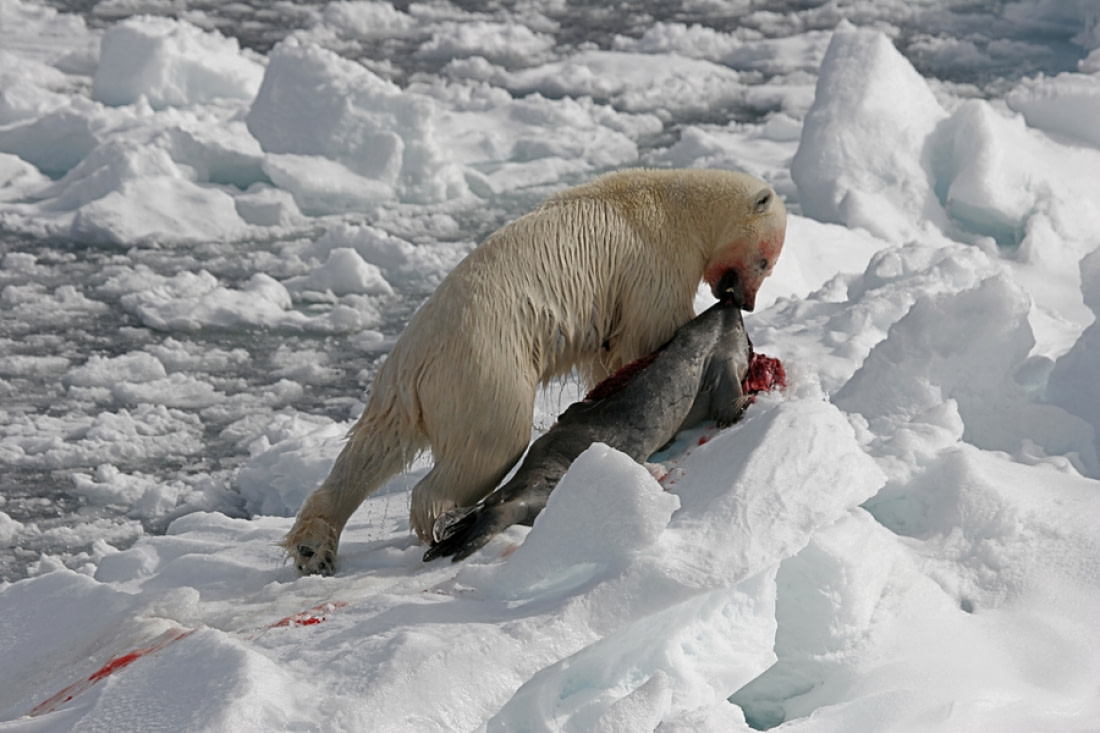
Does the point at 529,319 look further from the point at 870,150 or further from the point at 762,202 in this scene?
the point at 870,150

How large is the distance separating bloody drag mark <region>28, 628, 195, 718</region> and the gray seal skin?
31.9 inches

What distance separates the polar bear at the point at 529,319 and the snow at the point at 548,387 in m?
0.26

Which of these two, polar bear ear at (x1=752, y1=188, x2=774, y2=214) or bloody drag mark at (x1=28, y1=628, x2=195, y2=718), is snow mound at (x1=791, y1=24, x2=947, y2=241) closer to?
polar bear ear at (x1=752, y1=188, x2=774, y2=214)

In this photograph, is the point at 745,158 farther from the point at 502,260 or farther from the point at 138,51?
the point at 502,260

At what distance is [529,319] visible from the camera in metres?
4.27

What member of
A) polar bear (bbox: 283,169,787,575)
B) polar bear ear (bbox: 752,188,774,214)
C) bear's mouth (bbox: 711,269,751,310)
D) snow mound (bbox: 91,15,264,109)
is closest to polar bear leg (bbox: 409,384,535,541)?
polar bear (bbox: 283,169,787,575)

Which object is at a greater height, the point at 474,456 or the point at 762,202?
the point at 762,202

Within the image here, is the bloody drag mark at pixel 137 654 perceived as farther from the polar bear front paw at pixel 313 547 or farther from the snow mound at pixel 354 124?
the snow mound at pixel 354 124

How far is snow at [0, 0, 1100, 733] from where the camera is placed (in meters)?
3.15

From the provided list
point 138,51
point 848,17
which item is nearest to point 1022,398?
point 138,51

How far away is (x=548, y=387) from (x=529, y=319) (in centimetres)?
126

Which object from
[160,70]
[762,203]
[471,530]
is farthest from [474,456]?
[160,70]

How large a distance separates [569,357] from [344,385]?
3161 mm

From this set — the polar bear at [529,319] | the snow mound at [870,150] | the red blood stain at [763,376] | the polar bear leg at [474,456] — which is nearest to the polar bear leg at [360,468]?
the polar bear at [529,319]
